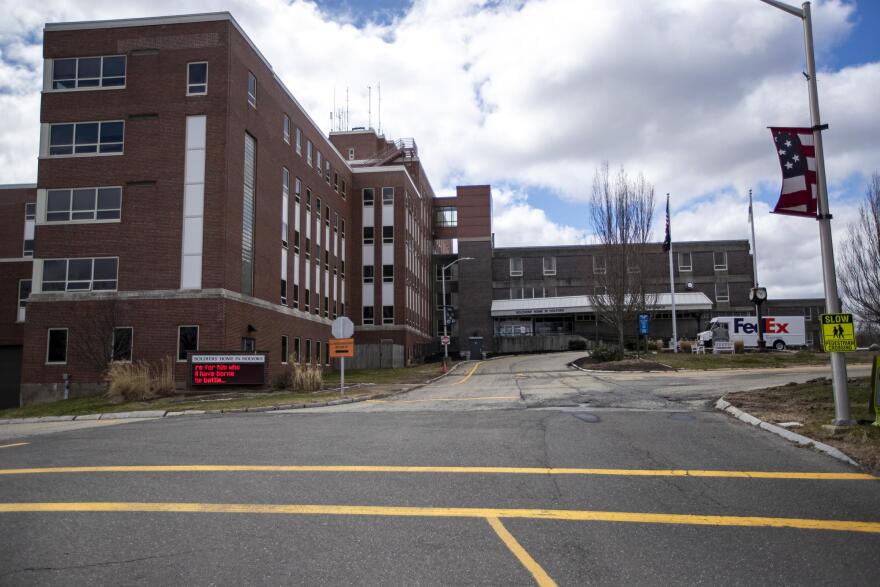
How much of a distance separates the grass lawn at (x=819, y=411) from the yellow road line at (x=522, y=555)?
5195 millimetres

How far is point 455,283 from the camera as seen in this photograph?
2982 inches

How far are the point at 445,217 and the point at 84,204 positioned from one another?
51.4 metres

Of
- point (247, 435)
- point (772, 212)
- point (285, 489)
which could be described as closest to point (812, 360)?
point (772, 212)

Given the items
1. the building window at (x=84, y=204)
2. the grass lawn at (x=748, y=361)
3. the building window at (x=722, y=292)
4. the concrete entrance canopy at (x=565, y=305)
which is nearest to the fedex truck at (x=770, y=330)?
the grass lawn at (x=748, y=361)

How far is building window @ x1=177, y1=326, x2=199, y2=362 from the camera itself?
31.6 m

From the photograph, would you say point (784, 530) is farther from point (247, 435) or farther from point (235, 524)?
point (247, 435)

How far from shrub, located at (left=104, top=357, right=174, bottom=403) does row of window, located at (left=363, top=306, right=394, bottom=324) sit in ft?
107

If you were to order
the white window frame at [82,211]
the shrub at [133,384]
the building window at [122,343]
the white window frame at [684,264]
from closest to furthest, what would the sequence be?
1. the shrub at [133,384]
2. the building window at [122,343]
3. the white window frame at [82,211]
4. the white window frame at [684,264]

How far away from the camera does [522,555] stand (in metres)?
5.43

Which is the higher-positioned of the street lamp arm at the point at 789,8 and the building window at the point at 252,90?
the building window at the point at 252,90

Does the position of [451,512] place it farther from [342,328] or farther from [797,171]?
[342,328]

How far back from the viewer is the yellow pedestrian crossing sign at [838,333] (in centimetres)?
1105

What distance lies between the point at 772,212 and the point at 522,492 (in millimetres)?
7565

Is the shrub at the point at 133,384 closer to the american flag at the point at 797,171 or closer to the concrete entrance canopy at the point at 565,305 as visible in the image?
the american flag at the point at 797,171
